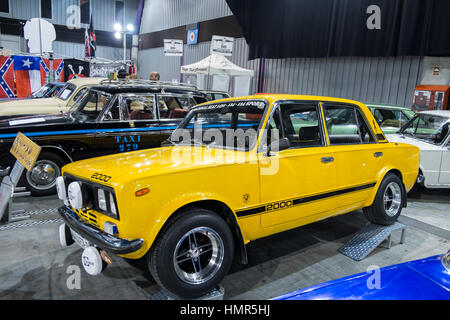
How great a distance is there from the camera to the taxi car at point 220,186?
2.47 metres

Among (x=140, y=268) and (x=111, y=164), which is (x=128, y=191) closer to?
(x=111, y=164)

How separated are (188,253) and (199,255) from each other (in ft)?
0.36

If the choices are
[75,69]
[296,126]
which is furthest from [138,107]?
[75,69]

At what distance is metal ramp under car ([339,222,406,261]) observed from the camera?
361cm

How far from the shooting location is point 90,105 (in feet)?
19.8

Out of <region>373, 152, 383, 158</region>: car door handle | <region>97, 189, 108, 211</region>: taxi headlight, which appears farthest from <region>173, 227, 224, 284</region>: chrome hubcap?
<region>373, 152, 383, 158</region>: car door handle

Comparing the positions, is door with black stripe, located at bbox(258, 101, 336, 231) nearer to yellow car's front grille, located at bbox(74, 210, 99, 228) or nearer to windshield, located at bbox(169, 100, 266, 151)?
windshield, located at bbox(169, 100, 266, 151)

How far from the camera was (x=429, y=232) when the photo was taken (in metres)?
4.47
